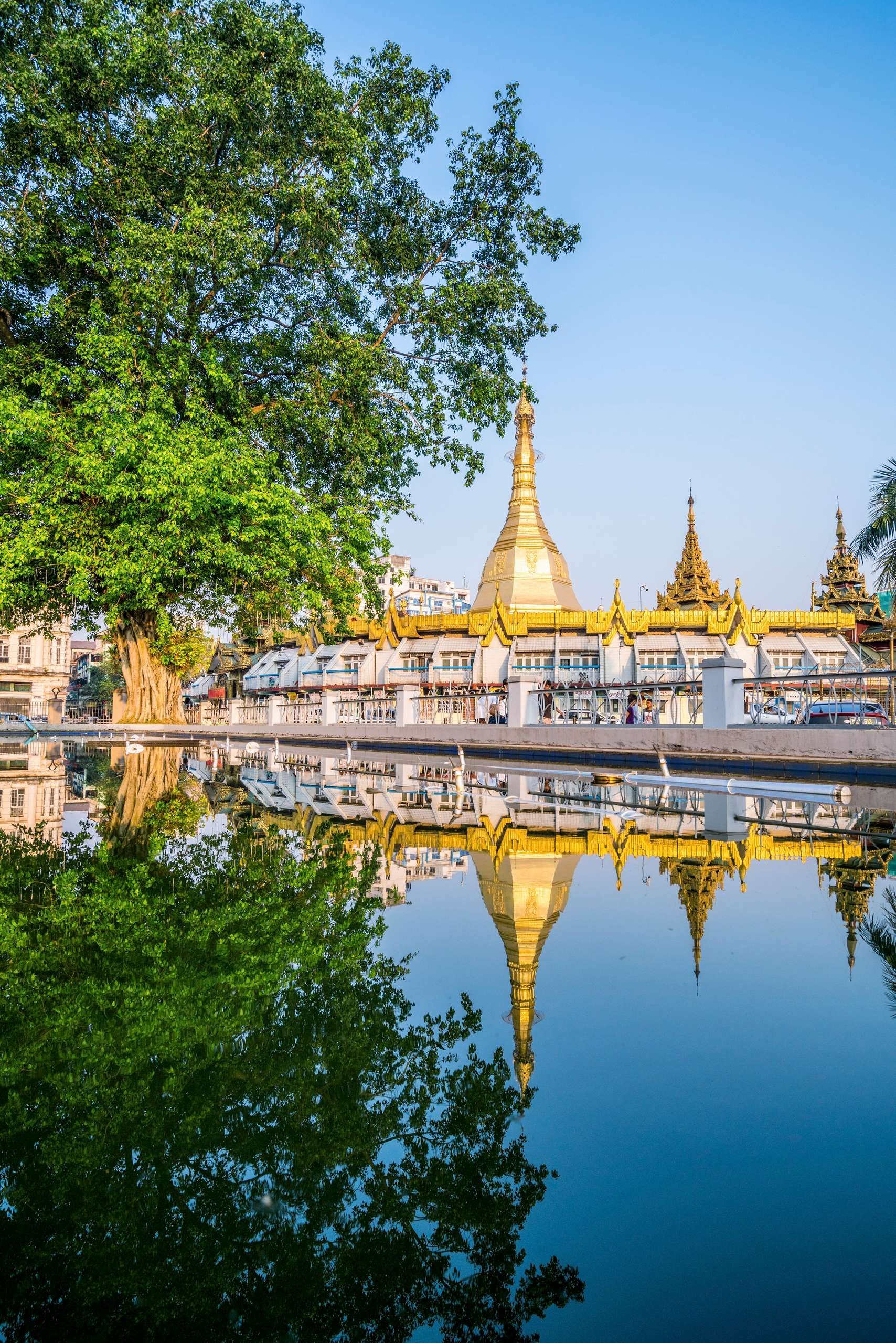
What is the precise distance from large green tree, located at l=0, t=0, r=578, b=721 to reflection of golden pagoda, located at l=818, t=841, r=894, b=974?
36.4 feet

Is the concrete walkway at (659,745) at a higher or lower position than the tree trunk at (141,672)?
lower

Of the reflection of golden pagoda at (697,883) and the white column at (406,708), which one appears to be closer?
the reflection of golden pagoda at (697,883)

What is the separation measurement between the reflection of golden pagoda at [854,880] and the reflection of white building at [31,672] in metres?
54.7

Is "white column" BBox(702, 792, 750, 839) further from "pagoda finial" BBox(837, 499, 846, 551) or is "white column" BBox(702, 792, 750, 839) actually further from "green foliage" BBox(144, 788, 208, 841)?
"pagoda finial" BBox(837, 499, 846, 551)

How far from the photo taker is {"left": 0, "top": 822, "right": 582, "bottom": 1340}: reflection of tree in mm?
1380

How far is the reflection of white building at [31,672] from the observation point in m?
53.9

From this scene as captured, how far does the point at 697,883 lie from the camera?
462cm

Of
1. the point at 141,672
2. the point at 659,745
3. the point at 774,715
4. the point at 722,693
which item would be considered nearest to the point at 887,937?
the point at 659,745

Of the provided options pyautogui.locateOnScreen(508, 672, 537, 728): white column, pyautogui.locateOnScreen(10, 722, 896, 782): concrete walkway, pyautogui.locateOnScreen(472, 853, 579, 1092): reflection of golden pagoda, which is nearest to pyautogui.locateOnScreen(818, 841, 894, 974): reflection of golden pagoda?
pyautogui.locateOnScreen(472, 853, 579, 1092): reflection of golden pagoda

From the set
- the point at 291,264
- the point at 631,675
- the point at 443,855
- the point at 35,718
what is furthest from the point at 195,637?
the point at 443,855

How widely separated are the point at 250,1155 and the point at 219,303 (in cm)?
1732

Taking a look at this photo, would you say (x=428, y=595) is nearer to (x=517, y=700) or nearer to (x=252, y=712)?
(x=252, y=712)

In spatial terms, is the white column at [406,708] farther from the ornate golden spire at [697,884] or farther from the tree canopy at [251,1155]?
the tree canopy at [251,1155]

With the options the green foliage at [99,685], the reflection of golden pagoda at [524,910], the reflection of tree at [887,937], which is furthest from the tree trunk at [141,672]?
the green foliage at [99,685]
